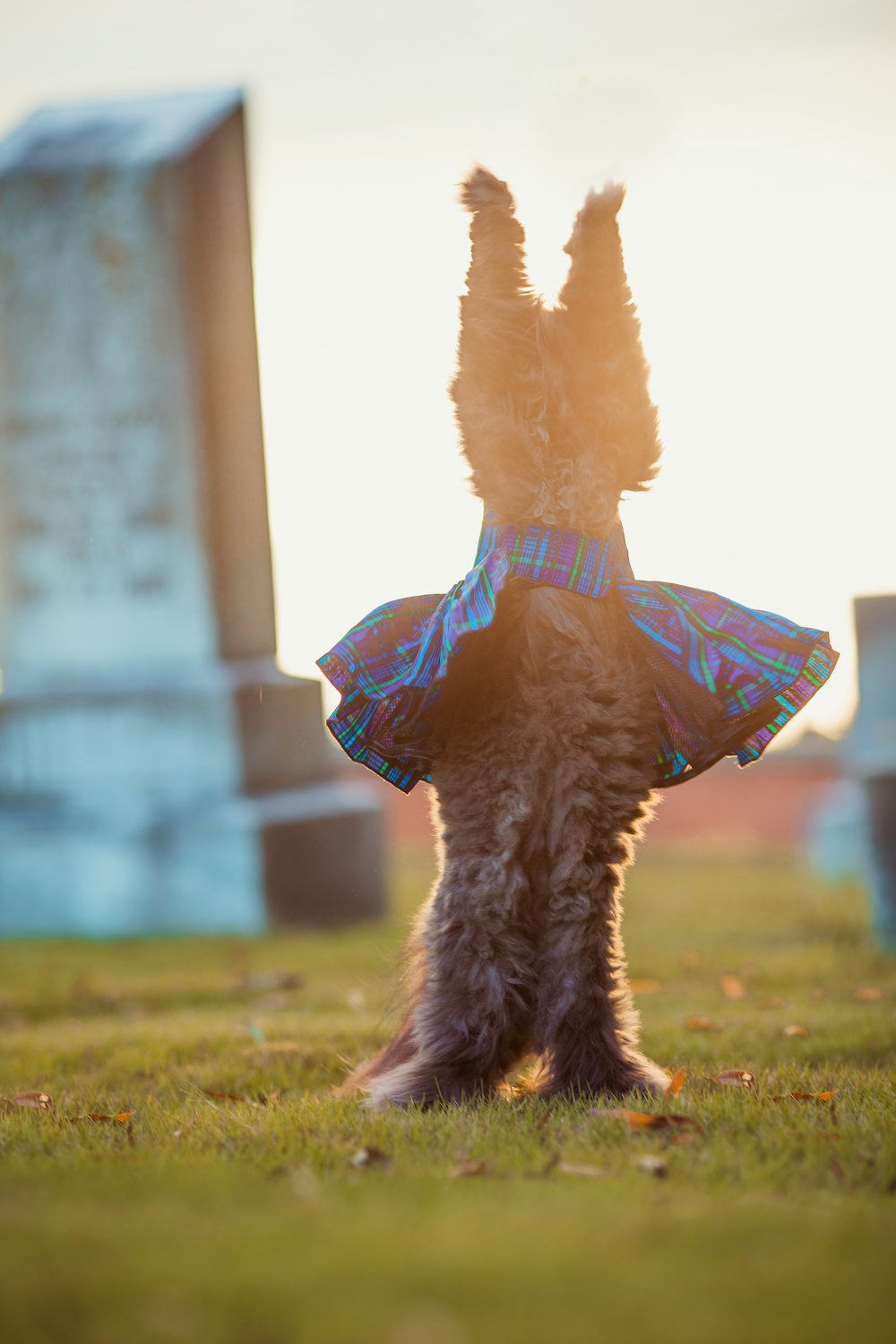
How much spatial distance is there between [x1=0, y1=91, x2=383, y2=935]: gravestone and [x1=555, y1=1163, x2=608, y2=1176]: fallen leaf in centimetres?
479

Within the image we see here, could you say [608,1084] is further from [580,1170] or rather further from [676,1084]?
[580,1170]

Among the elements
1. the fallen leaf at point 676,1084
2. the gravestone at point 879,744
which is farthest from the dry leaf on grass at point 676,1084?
the gravestone at point 879,744

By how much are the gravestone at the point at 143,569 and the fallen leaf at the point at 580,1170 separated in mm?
4792

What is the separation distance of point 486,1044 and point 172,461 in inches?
204

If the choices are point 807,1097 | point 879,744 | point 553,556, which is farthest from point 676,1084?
point 879,744

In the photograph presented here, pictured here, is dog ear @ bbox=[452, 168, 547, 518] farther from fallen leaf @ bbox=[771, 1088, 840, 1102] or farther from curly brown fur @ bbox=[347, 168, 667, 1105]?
fallen leaf @ bbox=[771, 1088, 840, 1102]

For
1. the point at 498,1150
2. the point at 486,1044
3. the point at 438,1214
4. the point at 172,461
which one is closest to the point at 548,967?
the point at 486,1044

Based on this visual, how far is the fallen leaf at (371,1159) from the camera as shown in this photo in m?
2.45

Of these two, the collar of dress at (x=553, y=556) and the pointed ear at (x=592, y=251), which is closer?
the collar of dress at (x=553, y=556)

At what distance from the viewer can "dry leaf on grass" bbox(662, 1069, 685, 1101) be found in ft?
9.61

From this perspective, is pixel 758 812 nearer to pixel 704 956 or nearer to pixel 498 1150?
pixel 704 956

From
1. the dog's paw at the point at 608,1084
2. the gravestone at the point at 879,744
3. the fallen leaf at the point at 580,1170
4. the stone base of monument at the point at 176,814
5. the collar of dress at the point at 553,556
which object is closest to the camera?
the fallen leaf at the point at 580,1170

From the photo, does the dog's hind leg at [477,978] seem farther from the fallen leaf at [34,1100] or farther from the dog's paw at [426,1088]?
the fallen leaf at [34,1100]

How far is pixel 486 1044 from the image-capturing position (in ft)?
9.51
